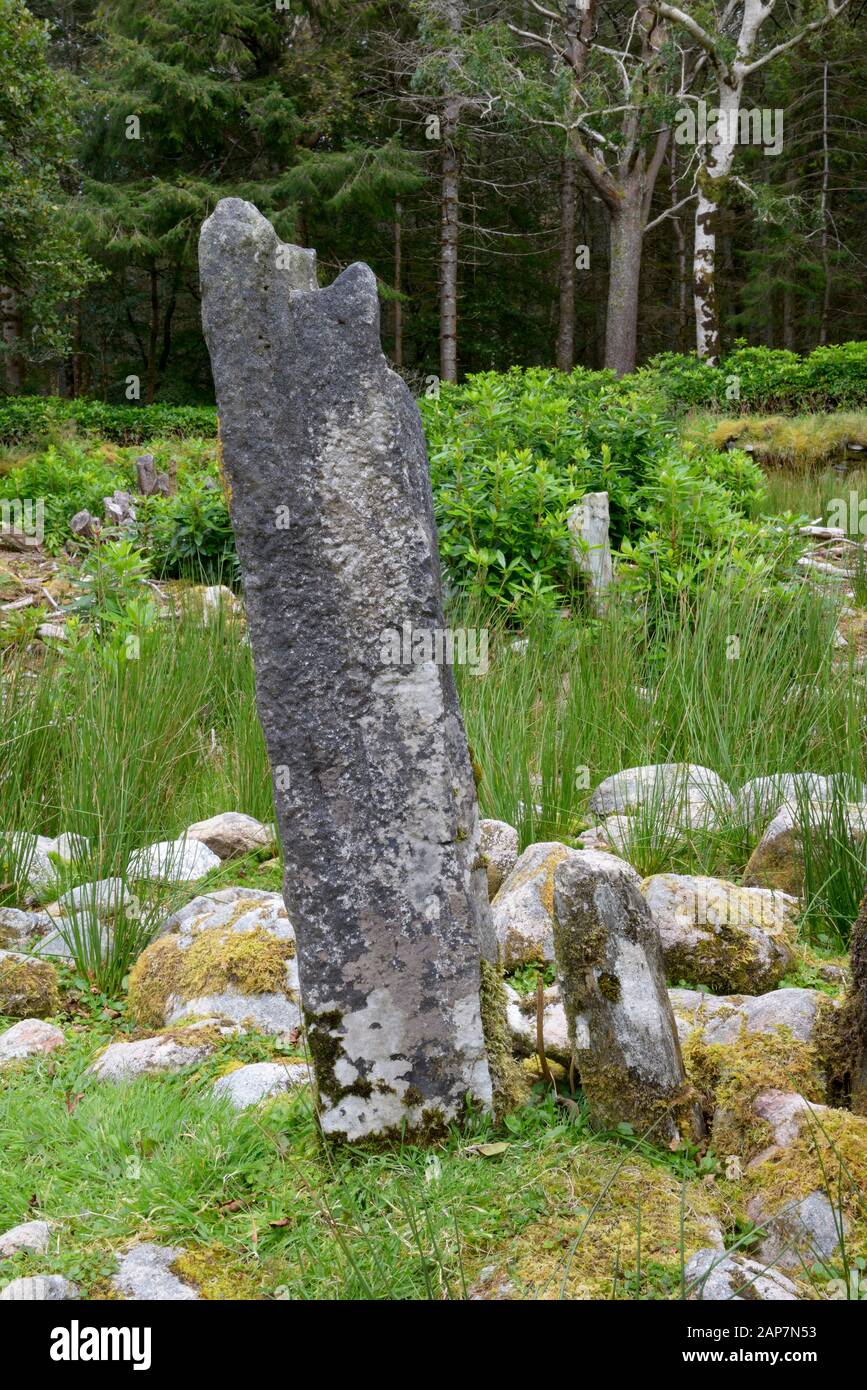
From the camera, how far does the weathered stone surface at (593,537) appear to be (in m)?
6.00

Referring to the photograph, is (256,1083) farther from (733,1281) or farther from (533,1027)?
(733,1281)

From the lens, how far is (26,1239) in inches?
69.9

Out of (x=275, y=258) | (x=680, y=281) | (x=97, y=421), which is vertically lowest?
(x=275, y=258)

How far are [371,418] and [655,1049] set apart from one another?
50.9 inches

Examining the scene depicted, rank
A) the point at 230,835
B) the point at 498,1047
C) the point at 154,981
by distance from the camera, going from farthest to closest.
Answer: the point at 230,835 < the point at 154,981 < the point at 498,1047

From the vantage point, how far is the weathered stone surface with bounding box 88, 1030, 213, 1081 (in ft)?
8.00

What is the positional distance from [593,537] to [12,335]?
19295mm

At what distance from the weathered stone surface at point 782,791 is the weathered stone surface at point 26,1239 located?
2.29 m

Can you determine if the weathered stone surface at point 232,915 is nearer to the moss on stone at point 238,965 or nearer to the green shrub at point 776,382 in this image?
the moss on stone at point 238,965

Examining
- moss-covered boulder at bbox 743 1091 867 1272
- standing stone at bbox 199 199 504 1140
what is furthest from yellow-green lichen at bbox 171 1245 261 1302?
moss-covered boulder at bbox 743 1091 867 1272

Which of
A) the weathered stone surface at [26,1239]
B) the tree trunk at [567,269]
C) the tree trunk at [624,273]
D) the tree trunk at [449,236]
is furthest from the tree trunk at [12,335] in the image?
the weathered stone surface at [26,1239]

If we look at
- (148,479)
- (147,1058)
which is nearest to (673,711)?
(147,1058)

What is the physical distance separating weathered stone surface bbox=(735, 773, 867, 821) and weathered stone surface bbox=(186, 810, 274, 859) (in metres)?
1.71

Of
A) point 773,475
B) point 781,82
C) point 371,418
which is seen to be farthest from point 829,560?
point 781,82
